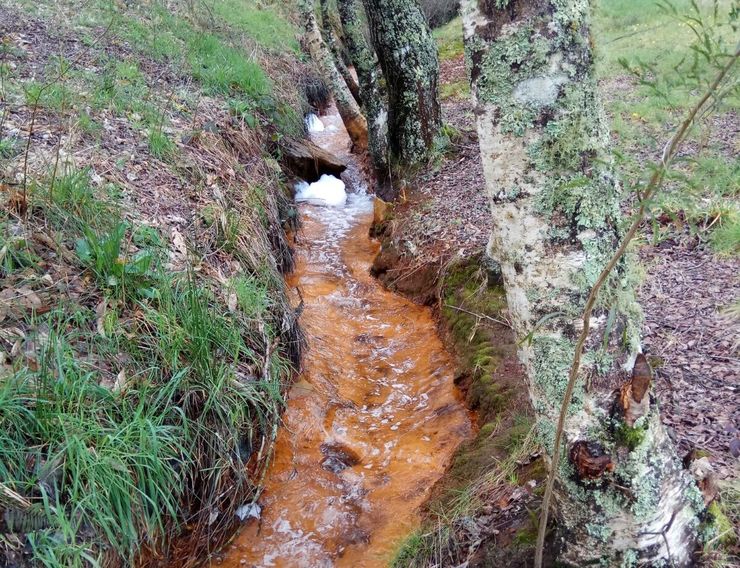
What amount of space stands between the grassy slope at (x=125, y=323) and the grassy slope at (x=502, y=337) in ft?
3.71

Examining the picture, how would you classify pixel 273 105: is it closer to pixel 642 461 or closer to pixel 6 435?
pixel 6 435

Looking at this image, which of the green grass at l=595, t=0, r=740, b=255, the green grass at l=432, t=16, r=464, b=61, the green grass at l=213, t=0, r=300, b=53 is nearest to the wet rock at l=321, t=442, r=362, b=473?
the green grass at l=595, t=0, r=740, b=255

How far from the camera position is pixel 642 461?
1738mm

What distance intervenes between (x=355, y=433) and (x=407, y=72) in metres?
4.03

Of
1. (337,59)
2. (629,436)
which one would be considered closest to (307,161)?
(337,59)

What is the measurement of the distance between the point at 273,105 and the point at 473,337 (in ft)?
15.9

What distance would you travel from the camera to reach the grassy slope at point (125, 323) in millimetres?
2354

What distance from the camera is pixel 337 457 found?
3.66 meters

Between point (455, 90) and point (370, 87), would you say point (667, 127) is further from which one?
point (455, 90)

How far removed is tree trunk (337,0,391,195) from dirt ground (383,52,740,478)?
2.69 ft

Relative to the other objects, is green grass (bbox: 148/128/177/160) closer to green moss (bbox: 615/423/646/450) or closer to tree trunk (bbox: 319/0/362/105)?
green moss (bbox: 615/423/646/450)

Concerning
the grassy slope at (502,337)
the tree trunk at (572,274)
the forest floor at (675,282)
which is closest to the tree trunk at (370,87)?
the forest floor at (675,282)

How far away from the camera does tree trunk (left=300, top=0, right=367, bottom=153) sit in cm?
823

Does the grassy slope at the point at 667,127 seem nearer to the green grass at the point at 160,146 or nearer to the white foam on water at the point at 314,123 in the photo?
the white foam on water at the point at 314,123
